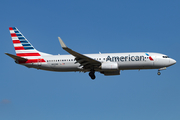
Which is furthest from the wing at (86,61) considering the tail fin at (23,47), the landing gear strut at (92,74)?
the tail fin at (23,47)

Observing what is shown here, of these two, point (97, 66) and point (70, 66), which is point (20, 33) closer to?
point (70, 66)

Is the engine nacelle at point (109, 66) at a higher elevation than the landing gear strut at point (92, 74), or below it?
higher

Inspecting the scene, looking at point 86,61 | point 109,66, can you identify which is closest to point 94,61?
point 86,61

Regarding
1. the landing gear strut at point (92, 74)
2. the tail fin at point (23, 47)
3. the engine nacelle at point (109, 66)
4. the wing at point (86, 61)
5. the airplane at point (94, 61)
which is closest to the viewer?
the wing at point (86, 61)

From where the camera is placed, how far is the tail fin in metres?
44.0

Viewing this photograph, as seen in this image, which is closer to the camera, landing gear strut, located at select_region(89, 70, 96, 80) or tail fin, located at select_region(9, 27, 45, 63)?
landing gear strut, located at select_region(89, 70, 96, 80)

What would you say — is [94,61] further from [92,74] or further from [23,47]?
[23,47]

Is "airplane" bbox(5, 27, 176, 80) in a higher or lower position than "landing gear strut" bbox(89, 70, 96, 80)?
higher

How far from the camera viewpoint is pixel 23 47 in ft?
150

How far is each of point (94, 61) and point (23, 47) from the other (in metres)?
13.5

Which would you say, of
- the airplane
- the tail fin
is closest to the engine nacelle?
the airplane

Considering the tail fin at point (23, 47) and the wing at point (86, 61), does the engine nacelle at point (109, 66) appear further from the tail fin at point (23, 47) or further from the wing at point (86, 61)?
the tail fin at point (23, 47)

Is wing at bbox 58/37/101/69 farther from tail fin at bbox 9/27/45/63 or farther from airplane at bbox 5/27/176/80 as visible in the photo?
tail fin at bbox 9/27/45/63

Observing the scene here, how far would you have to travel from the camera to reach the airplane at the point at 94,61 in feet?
131
